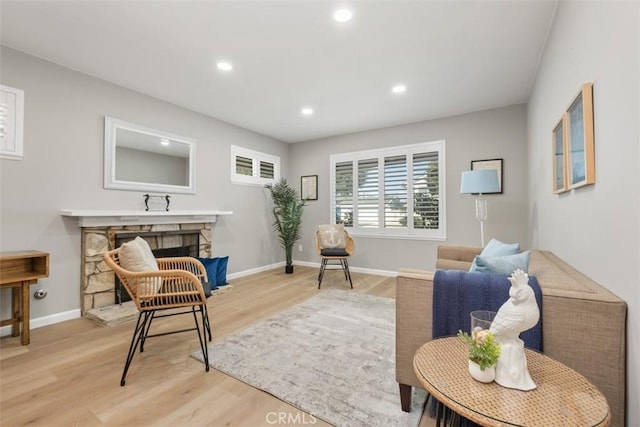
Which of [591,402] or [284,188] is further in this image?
[284,188]

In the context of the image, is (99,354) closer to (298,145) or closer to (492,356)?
(492,356)

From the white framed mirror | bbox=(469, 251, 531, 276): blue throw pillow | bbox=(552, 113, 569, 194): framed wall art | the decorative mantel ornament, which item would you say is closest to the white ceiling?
the white framed mirror

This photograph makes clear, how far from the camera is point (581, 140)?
59.4 inches

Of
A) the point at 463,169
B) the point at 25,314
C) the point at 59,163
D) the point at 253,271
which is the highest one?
the point at 463,169

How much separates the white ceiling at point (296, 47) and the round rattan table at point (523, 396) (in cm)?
225

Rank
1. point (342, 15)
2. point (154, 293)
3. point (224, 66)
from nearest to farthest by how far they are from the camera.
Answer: point (154, 293) → point (342, 15) → point (224, 66)

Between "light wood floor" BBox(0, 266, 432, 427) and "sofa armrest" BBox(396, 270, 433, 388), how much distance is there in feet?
0.97

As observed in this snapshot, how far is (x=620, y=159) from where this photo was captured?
A: 110 centimetres

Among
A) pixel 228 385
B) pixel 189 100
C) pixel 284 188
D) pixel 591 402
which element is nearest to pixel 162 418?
pixel 228 385

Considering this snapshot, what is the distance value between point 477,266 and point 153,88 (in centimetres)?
378

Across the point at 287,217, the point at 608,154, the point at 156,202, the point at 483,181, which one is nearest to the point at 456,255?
the point at 483,181

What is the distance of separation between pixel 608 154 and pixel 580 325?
0.73 metres

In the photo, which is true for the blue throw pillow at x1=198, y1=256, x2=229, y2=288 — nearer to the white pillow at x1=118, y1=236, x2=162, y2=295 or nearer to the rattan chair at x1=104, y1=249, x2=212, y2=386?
the rattan chair at x1=104, y1=249, x2=212, y2=386

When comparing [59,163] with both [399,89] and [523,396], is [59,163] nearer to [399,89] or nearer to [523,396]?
[399,89]
